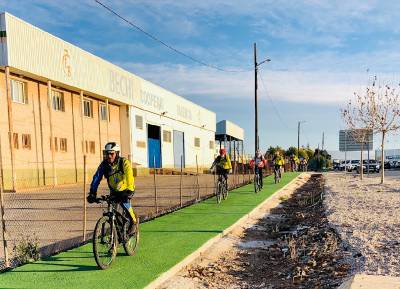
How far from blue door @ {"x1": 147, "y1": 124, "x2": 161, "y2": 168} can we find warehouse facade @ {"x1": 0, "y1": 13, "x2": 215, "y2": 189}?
10 centimetres

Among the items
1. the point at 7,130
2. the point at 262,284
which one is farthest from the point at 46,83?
the point at 262,284

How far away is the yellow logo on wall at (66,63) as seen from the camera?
2434 cm

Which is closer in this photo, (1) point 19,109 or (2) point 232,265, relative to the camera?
(2) point 232,265

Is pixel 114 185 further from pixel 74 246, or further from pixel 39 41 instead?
pixel 39 41

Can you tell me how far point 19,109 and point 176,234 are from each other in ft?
49.2

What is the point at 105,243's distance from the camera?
677 cm

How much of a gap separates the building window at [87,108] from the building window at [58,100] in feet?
9.42

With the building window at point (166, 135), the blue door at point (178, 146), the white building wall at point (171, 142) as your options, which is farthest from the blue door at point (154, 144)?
the blue door at point (178, 146)

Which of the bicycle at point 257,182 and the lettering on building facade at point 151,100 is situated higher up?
the lettering on building facade at point 151,100

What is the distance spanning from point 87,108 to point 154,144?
11.0 meters

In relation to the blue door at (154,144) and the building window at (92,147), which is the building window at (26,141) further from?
the blue door at (154,144)

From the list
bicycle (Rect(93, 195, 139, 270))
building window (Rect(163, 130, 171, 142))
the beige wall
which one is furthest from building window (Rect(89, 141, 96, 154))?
bicycle (Rect(93, 195, 139, 270))

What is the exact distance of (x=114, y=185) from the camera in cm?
702

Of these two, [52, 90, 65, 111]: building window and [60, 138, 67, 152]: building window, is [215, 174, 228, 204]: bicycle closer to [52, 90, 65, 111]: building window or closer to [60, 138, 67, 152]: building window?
[60, 138, 67, 152]: building window
